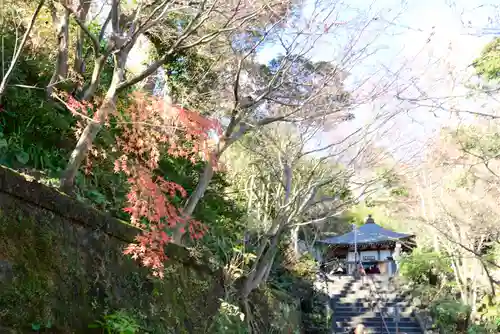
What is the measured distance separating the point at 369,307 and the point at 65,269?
14157 millimetres

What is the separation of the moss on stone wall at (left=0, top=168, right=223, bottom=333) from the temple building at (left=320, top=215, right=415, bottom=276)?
15.6 metres

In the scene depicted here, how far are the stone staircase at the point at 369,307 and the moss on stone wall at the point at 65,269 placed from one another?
980cm

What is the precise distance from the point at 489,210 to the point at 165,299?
10867mm

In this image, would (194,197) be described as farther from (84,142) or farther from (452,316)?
(452,316)

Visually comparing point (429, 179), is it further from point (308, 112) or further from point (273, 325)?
point (308, 112)

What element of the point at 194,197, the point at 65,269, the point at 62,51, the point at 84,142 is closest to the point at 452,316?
the point at 194,197

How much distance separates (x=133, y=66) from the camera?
11.7 meters

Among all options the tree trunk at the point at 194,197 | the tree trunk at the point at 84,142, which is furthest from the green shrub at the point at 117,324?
the tree trunk at the point at 194,197

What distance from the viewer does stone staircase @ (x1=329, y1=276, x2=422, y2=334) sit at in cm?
1444

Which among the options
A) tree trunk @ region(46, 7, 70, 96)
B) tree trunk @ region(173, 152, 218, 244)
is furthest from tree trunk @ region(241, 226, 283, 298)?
tree trunk @ region(46, 7, 70, 96)

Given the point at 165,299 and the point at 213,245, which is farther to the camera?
the point at 213,245

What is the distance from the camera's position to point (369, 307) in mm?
16188

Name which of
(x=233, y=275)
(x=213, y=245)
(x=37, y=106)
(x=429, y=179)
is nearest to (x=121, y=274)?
(x=37, y=106)

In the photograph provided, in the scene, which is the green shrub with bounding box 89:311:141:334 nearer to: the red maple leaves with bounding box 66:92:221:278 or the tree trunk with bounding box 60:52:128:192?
the red maple leaves with bounding box 66:92:221:278
